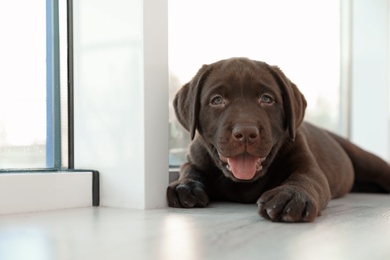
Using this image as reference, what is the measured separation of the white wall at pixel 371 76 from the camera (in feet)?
16.6

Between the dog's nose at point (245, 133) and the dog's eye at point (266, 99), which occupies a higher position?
the dog's eye at point (266, 99)

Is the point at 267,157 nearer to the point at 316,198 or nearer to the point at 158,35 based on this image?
the point at 316,198

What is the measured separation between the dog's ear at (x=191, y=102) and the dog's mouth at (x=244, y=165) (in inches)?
9.4

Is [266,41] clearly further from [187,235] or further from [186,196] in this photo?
[187,235]

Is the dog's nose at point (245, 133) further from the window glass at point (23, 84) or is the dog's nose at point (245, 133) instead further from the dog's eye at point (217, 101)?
the window glass at point (23, 84)

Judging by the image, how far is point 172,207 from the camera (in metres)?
2.68

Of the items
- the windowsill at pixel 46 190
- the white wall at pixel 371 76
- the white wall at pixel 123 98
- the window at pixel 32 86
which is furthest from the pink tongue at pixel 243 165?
the white wall at pixel 371 76

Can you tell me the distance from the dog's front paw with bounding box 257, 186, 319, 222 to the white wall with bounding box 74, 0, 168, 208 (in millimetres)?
621

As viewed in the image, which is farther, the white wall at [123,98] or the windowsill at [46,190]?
the white wall at [123,98]

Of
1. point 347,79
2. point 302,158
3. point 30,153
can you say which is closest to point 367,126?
point 347,79

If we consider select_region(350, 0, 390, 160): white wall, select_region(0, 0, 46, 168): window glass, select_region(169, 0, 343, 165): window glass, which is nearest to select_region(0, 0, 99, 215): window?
select_region(0, 0, 46, 168): window glass

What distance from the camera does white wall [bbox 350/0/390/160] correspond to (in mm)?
5055

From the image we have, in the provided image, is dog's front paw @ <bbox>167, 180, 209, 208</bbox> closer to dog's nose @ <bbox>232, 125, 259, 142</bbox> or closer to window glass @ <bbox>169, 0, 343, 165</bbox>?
dog's nose @ <bbox>232, 125, 259, 142</bbox>

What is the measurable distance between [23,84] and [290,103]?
1.18m
